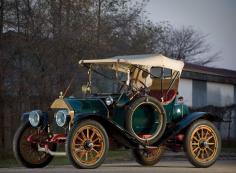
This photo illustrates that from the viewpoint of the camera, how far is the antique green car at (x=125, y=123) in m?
13.6

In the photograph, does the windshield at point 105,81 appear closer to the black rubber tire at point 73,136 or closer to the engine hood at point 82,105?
the engine hood at point 82,105

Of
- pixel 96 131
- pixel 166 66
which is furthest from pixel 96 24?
pixel 96 131

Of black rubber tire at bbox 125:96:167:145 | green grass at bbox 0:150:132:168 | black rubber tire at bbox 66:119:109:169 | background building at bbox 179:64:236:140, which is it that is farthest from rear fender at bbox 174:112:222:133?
background building at bbox 179:64:236:140

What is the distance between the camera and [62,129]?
14.0m

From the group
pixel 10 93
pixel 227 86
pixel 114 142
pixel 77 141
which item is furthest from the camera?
pixel 227 86

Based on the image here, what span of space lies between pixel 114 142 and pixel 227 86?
1153 inches

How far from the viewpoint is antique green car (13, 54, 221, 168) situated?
44.8ft

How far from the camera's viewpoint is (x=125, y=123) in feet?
46.8

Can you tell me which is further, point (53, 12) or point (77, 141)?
point (53, 12)

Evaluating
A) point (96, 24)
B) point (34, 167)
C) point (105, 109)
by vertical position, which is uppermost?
point (96, 24)

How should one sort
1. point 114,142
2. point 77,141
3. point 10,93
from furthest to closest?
point 10,93 < point 114,142 < point 77,141

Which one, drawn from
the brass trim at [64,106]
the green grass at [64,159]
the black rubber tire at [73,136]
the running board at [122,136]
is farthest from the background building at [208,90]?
the black rubber tire at [73,136]

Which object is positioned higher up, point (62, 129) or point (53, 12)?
point (53, 12)

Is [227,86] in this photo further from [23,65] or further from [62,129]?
[62,129]
